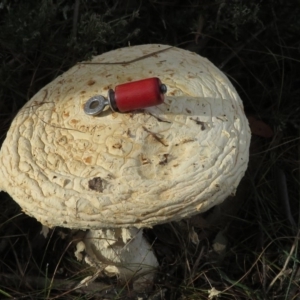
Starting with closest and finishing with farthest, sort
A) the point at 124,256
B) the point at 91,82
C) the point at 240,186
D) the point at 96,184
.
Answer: the point at 96,184 < the point at 91,82 < the point at 124,256 < the point at 240,186

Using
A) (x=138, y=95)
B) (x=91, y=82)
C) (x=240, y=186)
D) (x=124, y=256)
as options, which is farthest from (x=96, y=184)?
(x=240, y=186)

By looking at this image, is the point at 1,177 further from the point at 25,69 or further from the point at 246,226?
the point at 246,226

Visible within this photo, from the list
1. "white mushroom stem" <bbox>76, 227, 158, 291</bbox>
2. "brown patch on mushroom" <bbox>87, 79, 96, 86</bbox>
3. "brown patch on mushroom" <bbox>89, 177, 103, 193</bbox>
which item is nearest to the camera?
"brown patch on mushroom" <bbox>89, 177, 103, 193</bbox>

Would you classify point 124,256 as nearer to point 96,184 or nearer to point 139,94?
point 96,184

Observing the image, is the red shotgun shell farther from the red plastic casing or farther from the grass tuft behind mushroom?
the grass tuft behind mushroom

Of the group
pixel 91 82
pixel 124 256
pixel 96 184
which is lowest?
pixel 124 256

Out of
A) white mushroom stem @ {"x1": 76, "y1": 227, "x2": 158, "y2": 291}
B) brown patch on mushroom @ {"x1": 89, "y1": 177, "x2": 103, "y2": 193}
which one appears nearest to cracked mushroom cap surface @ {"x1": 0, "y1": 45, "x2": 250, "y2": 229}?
brown patch on mushroom @ {"x1": 89, "y1": 177, "x2": 103, "y2": 193}

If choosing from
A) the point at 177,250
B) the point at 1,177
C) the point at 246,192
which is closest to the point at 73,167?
the point at 1,177

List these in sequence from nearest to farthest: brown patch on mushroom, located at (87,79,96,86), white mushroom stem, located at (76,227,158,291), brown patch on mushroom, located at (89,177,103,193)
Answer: brown patch on mushroom, located at (89,177,103,193) → brown patch on mushroom, located at (87,79,96,86) → white mushroom stem, located at (76,227,158,291)
